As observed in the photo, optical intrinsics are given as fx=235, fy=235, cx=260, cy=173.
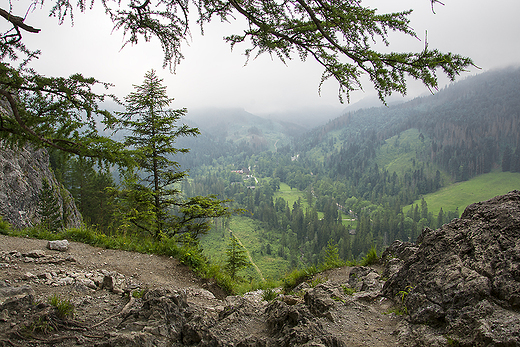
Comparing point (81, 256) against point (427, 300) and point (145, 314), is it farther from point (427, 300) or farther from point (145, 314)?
point (427, 300)

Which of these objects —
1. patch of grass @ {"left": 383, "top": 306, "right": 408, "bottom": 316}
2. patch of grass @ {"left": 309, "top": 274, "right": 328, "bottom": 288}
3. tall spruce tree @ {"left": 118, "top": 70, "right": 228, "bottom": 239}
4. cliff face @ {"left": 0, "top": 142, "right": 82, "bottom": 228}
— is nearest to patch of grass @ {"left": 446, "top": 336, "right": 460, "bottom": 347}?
patch of grass @ {"left": 383, "top": 306, "right": 408, "bottom": 316}

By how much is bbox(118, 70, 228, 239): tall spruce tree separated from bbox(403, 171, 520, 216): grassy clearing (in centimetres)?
14234

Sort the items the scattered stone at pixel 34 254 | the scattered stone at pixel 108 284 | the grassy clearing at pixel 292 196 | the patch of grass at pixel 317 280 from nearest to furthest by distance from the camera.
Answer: the scattered stone at pixel 108 284, the scattered stone at pixel 34 254, the patch of grass at pixel 317 280, the grassy clearing at pixel 292 196

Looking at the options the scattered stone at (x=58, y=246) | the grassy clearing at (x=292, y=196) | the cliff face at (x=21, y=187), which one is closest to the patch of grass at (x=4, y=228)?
the scattered stone at (x=58, y=246)

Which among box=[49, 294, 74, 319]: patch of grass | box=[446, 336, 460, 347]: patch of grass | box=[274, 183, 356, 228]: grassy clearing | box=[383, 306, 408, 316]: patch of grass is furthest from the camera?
box=[274, 183, 356, 228]: grassy clearing

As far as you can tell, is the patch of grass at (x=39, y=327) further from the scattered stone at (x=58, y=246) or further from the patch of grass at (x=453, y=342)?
the patch of grass at (x=453, y=342)

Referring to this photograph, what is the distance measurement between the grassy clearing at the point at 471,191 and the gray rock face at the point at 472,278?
14344 centimetres

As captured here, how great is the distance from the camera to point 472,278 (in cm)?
375

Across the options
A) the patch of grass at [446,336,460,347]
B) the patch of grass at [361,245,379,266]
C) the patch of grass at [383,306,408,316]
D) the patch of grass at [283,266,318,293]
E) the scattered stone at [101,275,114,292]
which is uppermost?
the scattered stone at [101,275,114,292]

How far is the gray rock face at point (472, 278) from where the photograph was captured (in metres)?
3.17

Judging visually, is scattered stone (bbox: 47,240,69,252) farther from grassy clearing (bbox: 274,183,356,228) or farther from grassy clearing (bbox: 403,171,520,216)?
grassy clearing (bbox: 403,171,520,216)

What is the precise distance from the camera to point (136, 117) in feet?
39.3

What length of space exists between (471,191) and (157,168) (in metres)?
184

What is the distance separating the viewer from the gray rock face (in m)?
3.17
